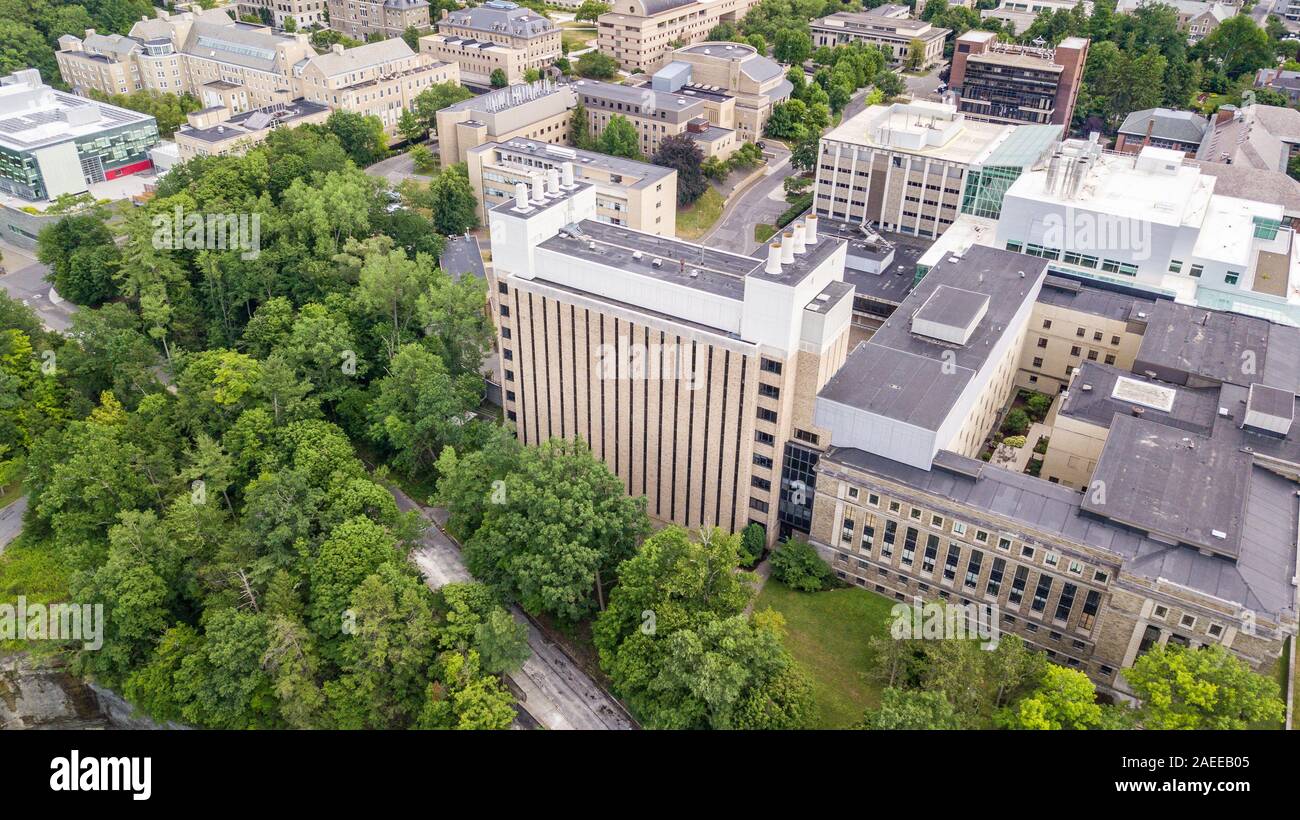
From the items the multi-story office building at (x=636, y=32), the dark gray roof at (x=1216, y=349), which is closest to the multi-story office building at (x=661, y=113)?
the multi-story office building at (x=636, y=32)

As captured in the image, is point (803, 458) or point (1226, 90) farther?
point (1226, 90)

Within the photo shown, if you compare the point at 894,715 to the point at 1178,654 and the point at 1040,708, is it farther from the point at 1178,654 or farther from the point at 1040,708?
the point at 1178,654

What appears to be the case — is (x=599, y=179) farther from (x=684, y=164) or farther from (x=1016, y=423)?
(x=1016, y=423)

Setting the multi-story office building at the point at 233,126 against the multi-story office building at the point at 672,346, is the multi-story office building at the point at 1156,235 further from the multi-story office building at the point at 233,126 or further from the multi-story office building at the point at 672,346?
the multi-story office building at the point at 233,126

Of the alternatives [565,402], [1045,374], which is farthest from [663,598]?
[1045,374]

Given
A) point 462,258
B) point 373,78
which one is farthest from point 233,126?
point 462,258

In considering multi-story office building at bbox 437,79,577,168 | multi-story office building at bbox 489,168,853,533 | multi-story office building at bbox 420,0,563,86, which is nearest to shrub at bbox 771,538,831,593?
multi-story office building at bbox 489,168,853,533

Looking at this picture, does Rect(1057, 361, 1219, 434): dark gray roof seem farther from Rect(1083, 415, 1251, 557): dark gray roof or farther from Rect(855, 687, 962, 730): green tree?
Rect(855, 687, 962, 730): green tree
